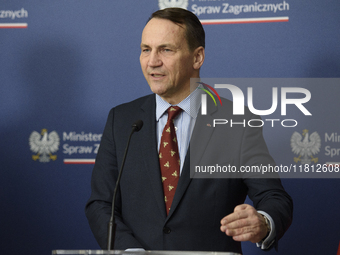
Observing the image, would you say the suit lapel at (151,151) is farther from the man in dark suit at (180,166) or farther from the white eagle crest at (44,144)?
the white eagle crest at (44,144)

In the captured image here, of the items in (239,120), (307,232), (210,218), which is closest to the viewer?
(210,218)

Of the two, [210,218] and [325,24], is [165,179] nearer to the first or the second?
[210,218]

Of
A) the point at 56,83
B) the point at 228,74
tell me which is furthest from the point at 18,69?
the point at 228,74

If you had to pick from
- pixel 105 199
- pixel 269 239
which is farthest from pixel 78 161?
pixel 269 239

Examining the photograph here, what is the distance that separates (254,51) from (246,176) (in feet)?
3.73

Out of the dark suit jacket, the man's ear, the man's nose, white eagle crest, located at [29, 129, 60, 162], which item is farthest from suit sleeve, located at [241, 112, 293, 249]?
white eagle crest, located at [29, 129, 60, 162]

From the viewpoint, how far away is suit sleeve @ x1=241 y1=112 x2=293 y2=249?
5.12 feet

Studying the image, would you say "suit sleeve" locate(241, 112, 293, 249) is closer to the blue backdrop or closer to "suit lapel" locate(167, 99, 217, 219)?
"suit lapel" locate(167, 99, 217, 219)

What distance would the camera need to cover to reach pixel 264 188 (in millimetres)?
1702

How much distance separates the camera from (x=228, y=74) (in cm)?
264

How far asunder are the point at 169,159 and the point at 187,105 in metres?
0.28

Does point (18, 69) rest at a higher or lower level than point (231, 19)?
lower

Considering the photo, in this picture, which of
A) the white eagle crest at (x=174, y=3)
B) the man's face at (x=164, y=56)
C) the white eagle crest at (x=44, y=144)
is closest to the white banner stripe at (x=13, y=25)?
the white eagle crest at (x=44, y=144)

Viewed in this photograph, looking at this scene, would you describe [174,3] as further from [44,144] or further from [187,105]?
[44,144]
